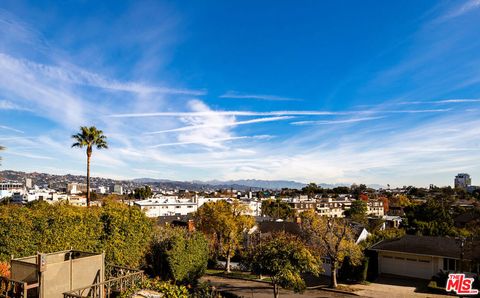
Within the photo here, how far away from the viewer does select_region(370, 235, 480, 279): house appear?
28250 mm

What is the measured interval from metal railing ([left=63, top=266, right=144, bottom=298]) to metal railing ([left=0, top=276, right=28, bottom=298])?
127 centimetres

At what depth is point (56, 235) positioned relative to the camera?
61.1ft

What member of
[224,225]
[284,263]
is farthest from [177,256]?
[224,225]

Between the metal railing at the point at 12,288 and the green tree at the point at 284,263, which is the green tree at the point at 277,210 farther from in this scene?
the metal railing at the point at 12,288

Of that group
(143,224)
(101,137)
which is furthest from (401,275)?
(101,137)

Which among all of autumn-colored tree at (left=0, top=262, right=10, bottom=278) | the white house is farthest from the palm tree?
the white house

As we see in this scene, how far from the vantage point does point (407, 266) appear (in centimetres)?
3109

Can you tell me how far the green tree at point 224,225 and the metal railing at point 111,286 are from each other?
669 inches

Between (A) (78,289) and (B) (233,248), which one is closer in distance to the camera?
(A) (78,289)

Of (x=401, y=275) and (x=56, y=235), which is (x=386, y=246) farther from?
(x=56, y=235)

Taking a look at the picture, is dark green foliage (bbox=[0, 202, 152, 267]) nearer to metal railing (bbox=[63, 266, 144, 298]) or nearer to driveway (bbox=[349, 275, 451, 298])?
metal railing (bbox=[63, 266, 144, 298])

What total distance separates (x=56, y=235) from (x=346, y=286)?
71.7ft

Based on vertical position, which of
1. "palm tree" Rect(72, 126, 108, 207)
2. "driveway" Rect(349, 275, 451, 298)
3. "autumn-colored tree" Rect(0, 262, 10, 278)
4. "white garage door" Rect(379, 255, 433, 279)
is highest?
"palm tree" Rect(72, 126, 108, 207)

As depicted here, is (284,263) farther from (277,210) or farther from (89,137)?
(277,210)
